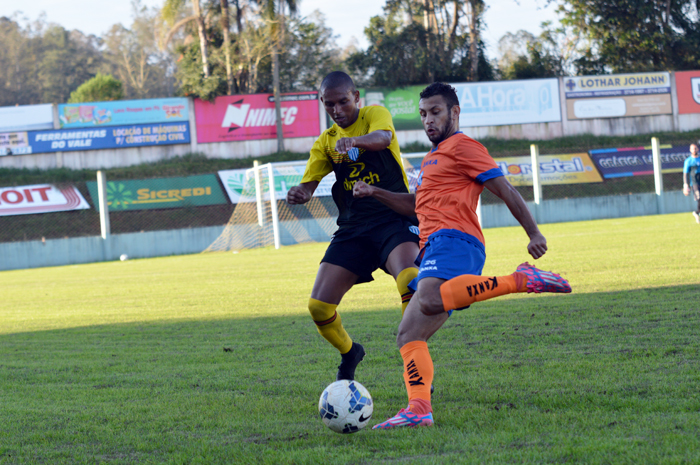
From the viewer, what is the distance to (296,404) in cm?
395

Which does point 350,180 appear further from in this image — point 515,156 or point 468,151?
point 515,156

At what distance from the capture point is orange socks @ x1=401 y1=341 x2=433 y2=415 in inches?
133

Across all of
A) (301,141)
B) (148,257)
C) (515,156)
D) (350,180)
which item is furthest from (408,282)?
(301,141)

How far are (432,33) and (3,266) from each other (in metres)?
25.9

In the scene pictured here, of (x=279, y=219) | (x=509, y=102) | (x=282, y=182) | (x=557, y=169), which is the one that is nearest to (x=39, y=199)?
(x=282, y=182)

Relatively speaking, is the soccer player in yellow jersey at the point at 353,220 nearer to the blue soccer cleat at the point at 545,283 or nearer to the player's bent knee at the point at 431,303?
the player's bent knee at the point at 431,303

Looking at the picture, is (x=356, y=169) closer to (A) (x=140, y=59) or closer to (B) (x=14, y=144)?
(B) (x=14, y=144)

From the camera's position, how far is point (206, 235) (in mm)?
22469

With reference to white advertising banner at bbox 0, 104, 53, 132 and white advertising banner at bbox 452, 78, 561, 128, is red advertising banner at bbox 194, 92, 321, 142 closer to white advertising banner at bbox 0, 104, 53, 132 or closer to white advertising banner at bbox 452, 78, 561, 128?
white advertising banner at bbox 0, 104, 53, 132

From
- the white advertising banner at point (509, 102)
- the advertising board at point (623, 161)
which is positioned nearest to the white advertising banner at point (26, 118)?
the white advertising banner at point (509, 102)

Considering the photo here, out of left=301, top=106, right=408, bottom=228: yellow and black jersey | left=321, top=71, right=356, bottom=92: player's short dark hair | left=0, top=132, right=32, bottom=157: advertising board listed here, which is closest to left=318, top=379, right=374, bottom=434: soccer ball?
left=301, top=106, right=408, bottom=228: yellow and black jersey

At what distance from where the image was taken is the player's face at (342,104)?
4230mm

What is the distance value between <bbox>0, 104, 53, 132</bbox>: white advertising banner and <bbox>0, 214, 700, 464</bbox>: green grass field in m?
23.5

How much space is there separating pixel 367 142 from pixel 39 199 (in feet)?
83.0
